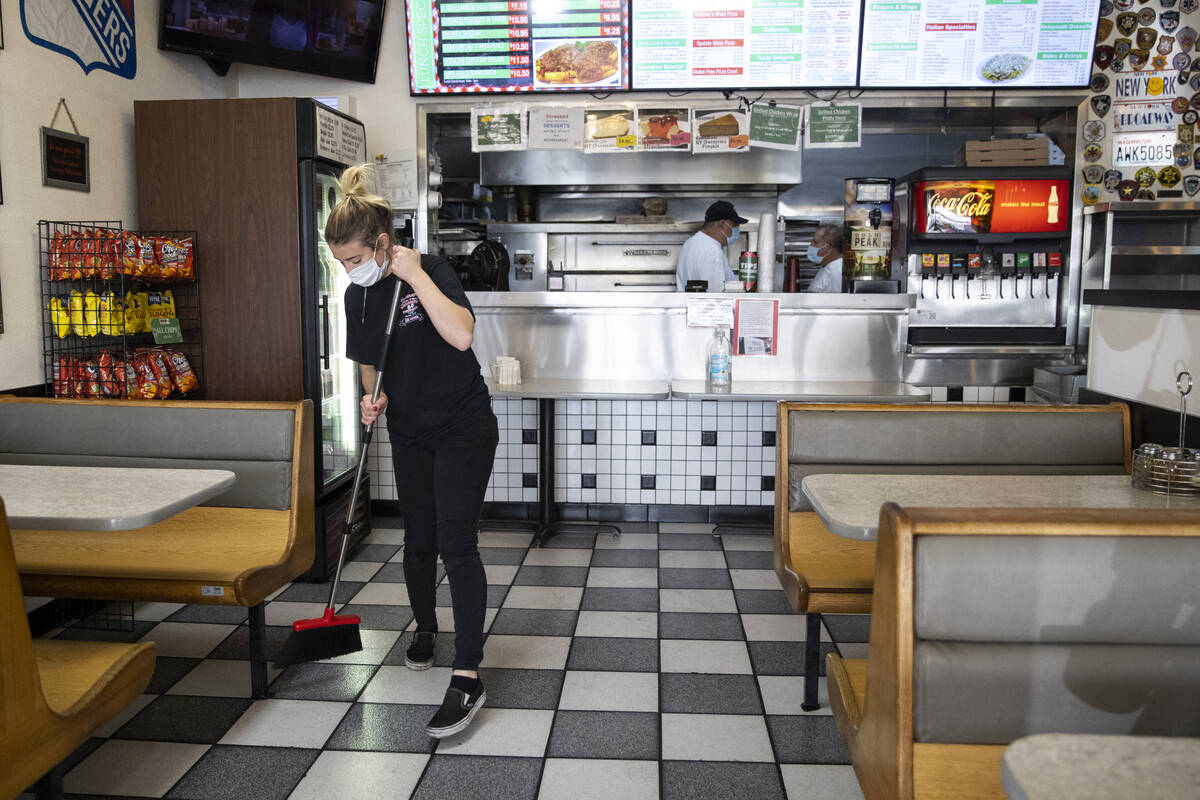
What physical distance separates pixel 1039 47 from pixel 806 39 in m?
1.31

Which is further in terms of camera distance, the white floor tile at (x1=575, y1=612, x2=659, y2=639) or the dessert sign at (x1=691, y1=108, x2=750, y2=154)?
the dessert sign at (x1=691, y1=108, x2=750, y2=154)

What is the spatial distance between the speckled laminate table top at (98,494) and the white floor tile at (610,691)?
1.27 meters

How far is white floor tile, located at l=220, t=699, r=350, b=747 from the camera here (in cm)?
259

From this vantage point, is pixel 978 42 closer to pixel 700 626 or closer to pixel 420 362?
pixel 700 626

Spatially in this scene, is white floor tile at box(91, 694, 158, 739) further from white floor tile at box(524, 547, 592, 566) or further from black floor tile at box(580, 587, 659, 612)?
white floor tile at box(524, 547, 592, 566)

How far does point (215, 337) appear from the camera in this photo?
405cm

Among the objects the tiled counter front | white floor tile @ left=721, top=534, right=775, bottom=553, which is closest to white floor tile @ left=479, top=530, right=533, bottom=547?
the tiled counter front

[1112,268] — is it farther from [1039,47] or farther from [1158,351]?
[1158,351]

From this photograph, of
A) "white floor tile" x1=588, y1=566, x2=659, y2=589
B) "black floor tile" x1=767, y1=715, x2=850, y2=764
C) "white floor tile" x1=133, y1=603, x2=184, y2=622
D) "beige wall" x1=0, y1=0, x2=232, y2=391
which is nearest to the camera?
"black floor tile" x1=767, y1=715, x2=850, y2=764

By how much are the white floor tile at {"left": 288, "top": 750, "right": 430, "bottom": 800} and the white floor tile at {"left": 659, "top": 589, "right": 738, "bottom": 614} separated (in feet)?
4.88

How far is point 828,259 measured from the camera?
6.73 m

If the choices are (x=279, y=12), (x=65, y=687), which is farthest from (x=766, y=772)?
(x=279, y=12)

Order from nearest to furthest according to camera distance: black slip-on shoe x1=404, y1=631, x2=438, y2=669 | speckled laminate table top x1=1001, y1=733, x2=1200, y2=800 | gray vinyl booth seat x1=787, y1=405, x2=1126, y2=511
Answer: speckled laminate table top x1=1001, y1=733, x2=1200, y2=800 < gray vinyl booth seat x1=787, y1=405, x2=1126, y2=511 < black slip-on shoe x1=404, y1=631, x2=438, y2=669

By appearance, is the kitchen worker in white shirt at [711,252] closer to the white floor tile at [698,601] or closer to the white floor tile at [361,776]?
the white floor tile at [698,601]
